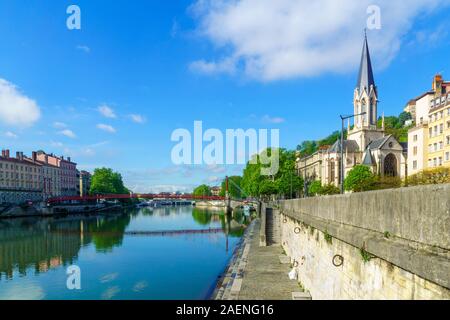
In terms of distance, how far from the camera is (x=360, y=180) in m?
56.3

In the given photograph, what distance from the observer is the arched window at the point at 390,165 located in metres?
71.6

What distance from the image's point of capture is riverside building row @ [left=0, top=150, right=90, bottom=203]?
86750mm

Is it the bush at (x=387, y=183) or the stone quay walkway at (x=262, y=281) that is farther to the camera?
the bush at (x=387, y=183)

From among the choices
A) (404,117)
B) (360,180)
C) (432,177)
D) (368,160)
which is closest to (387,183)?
(360,180)

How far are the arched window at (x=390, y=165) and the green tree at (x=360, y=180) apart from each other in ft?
52.2

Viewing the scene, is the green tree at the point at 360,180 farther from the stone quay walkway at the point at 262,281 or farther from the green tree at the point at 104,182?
the green tree at the point at 104,182

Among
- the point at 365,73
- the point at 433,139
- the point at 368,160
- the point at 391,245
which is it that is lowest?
the point at 391,245

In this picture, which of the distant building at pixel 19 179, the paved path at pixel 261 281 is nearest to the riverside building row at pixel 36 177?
the distant building at pixel 19 179

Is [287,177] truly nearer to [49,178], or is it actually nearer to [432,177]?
[432,177]

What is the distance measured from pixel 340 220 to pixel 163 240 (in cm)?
4129

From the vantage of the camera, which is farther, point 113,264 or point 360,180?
point 360,180

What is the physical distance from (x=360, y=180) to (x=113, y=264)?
41.3 metres

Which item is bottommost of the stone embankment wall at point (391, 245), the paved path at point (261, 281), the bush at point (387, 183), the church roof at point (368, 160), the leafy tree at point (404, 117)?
the paved path at point (261, 281)
